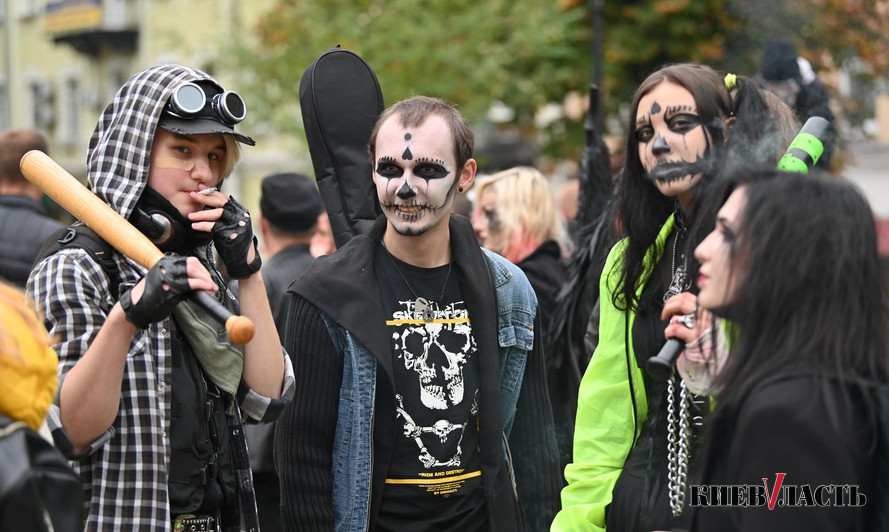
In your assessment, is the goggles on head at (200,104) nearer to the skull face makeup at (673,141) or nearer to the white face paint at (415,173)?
the white face paint at (415,173)

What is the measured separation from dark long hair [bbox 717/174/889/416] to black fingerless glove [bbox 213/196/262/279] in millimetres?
1507

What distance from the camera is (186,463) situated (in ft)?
10.8

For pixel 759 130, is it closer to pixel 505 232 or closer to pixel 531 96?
pixel 505 232

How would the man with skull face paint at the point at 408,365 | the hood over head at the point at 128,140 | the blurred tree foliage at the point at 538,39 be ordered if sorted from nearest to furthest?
the hood over head at the point at 128,140
the man with skull face paint at the point at 408,365
the blurred tree foliage at the point at 538,39

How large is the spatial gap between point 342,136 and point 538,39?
10.5 meters

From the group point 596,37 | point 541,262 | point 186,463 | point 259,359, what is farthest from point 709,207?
point 596,37

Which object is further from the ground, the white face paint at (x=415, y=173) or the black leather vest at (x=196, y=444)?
the white face paint at (x=415, y=173)

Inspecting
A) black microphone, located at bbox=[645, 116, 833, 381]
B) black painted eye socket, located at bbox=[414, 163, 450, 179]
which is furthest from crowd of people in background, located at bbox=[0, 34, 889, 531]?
black microphone, located at bbox=[645, 116, 833, 381]

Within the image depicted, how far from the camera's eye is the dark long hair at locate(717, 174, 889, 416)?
241cm

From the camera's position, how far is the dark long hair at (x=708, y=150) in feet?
11.5

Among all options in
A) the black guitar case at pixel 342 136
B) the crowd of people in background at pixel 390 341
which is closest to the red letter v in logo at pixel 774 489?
the crowd of people in background at pixel 390 341

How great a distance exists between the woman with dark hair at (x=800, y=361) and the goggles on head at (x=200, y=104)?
5.19ft

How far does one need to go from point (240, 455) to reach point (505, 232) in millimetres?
2900

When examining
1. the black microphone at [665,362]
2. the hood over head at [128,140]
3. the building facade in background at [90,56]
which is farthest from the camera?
the building facade in background at [90,56]
